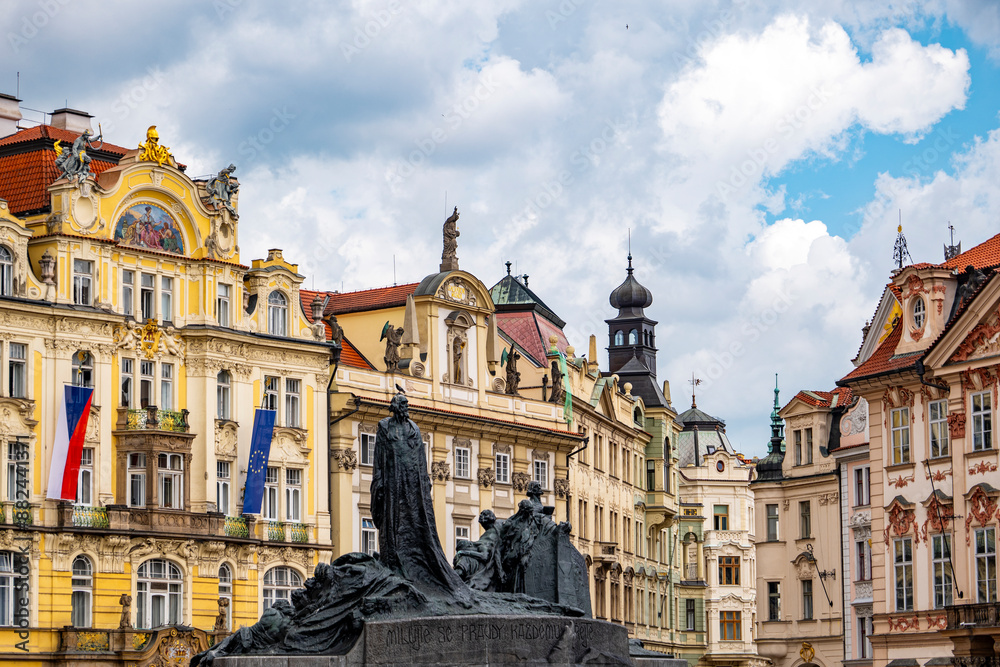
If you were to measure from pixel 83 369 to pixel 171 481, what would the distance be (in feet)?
13.7

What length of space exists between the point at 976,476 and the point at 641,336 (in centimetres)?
4861

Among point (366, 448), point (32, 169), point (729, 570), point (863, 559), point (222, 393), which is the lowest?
point (863, 559)

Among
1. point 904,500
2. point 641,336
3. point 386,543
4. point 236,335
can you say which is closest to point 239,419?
point 236,335

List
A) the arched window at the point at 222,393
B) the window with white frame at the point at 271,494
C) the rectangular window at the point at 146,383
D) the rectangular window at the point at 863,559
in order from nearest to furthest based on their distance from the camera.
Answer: the rectangular window at the point at 146,383, the arched window at the point at 222,393, the window with white frame at the point at 271,494, the rectangular window at the point at 863,559

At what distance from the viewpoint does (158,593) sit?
58.2 meters

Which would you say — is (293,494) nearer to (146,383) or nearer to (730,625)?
(146,383)

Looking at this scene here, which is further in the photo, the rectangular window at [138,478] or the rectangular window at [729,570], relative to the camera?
the rectangular window at [729,570]

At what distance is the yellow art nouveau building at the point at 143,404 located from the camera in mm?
55844

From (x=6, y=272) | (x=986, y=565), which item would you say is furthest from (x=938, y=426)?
(x=6, y=272)

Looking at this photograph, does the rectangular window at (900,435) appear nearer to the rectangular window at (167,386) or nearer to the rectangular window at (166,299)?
the rectangular window at (167,386)

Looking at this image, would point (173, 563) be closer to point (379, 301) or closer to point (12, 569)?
point (12, 569)

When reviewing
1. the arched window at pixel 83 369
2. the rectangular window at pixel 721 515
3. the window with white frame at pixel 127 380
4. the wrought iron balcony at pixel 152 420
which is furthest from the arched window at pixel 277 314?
the rectangular window at pixel 721 515

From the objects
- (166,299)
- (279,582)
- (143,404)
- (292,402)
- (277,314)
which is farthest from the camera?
(277,314)

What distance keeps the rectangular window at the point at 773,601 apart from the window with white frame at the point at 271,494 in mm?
19493
